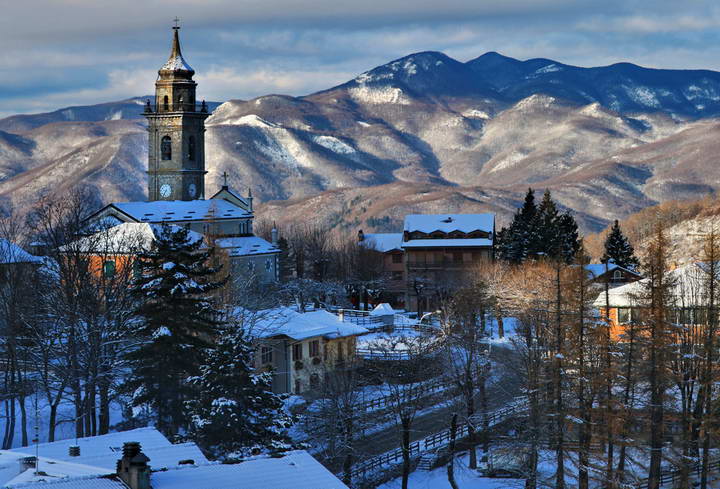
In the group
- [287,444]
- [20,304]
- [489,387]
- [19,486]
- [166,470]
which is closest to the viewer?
[19,486]

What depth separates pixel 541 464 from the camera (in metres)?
45.8

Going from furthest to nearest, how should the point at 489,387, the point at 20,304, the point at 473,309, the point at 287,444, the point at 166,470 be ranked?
the point at 473,309 → the point at 489,387 → the point at 20,304 → the point at 287,444 → the point at 166,470

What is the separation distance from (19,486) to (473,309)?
4569 cm

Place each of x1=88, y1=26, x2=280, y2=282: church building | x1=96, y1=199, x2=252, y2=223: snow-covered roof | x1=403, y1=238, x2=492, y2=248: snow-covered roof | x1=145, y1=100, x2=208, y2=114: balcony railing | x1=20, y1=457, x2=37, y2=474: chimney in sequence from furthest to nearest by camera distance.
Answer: x1=145, y1=100, x2=208, y2=114: balcony railing, x1=88, y1=26, x2=280, y2=282: church building, x1=403, y1=238, x2=492, y2=248: snow-covered roof, x1=96, y1=199, x2=252, y2=223: snow-covered roof, x1=20, y1=457, x2=37, y2=474: chimney

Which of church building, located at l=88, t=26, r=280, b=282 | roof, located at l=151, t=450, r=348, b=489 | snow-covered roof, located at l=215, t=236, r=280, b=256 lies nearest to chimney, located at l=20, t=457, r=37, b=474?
roof, located at l=151, t=450, r=348, b=489

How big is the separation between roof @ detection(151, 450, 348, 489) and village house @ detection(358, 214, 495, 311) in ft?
206

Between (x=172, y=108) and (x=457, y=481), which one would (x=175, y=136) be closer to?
(x=172, y=108)

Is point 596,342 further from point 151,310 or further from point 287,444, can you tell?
point 151,310

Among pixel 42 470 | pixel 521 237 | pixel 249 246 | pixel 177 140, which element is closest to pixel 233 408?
pixel 42 470

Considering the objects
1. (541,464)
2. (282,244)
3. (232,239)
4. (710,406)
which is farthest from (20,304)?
(282,244)

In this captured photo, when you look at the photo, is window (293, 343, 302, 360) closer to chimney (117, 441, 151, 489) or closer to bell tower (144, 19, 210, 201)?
chimney (117, 441, 151, 489)

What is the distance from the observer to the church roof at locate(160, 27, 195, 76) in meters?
96.2

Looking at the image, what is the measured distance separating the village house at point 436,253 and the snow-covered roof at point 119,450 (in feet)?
194

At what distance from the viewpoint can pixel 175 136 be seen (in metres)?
96.8
